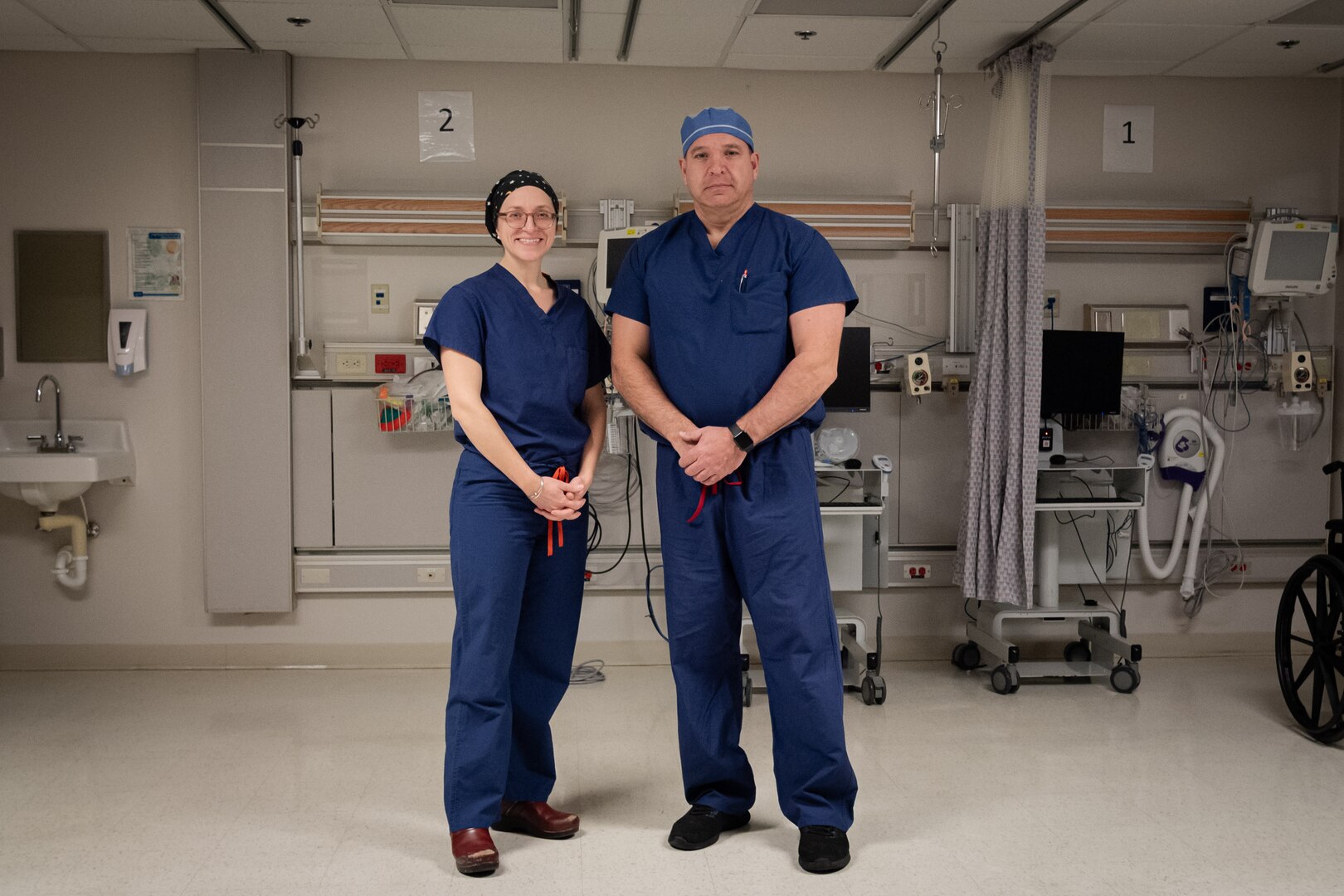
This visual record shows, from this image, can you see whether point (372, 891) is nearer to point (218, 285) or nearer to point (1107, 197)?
point (218, 285)

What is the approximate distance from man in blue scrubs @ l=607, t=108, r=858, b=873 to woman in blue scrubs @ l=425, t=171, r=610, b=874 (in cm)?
19

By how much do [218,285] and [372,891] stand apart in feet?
Answer: 8.98

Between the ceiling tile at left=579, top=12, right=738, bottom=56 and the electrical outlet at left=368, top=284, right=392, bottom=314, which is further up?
the ceiling tile at left=579, top=12, right=738, bottom=56

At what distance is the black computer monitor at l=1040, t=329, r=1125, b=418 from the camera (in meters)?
4.25

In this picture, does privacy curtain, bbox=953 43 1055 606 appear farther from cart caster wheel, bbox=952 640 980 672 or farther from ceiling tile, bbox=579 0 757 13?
ceiling tile, bbox=579 0 757 13

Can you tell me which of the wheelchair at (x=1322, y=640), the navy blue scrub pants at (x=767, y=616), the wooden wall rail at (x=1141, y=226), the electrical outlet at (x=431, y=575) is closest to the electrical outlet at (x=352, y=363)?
the electrical outlet at (x=431, y=575)

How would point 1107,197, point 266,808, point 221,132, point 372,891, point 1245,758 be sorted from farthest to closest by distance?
point 1107,197 → point 221,132 → point 1245,758 → point 266,808 → point 372,891

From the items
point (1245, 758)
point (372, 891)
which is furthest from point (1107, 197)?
point (372, 891)

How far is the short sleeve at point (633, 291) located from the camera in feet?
8.75

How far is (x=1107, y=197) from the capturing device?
15.3 feet

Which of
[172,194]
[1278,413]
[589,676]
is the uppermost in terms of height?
[172,194]

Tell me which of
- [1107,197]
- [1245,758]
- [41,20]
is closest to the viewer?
[1245,758]

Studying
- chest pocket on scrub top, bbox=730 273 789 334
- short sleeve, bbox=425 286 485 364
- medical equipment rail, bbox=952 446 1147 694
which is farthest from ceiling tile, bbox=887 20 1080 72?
short sleeve, bbox=425 286 485 364

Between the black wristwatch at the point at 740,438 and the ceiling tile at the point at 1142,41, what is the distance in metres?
2.48
